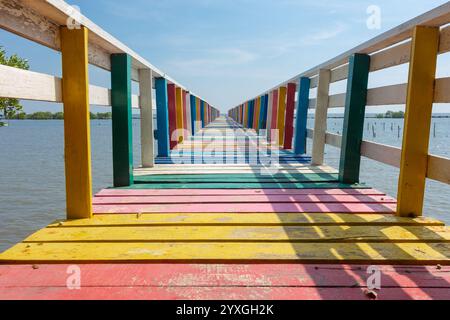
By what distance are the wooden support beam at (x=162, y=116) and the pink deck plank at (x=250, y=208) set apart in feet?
10.5

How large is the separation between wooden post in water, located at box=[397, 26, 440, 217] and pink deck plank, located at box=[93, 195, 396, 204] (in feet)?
1.52

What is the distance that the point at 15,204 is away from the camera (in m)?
9.55

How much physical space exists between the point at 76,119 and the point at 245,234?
142cm

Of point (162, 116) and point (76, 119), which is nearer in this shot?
point (76, 119)

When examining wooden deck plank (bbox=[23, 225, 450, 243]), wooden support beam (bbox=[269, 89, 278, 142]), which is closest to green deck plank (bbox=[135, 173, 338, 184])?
wooden deck plank (bbox=[23, 225, 450, 243])

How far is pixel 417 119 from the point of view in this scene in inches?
105

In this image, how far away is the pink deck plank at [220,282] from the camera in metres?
1.52

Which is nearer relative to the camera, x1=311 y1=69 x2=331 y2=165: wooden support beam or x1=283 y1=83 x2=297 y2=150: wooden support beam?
x1=311 y1=69 x2=331 y2=165: wooden support beam

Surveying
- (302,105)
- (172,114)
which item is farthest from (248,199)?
(172,114)

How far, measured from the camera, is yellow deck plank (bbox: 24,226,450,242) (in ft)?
7.16

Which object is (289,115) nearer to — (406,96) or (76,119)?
(406,96)

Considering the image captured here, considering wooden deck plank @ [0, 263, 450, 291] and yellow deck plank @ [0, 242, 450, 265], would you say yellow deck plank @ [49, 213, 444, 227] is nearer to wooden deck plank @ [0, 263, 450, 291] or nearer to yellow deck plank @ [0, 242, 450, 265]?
yellow deck plank @ [0, 242, 450, 265]

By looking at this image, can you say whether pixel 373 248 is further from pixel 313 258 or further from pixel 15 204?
pixel 15 204

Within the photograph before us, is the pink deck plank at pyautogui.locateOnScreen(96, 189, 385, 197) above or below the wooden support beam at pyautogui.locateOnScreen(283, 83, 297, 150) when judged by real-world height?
below
